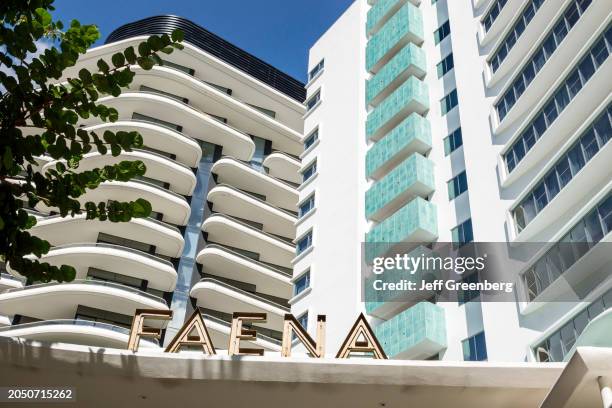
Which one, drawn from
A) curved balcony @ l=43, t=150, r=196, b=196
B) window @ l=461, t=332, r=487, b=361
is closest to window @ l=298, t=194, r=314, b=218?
curved balcony @ l=43, t=150, r=196, b=196

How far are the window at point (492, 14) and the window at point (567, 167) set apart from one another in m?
12.8

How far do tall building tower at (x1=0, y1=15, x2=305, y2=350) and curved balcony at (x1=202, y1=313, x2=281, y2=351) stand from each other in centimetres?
9

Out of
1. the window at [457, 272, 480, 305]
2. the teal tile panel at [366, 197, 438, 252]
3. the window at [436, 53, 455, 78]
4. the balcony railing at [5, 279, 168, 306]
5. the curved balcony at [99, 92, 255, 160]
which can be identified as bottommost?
the window at [457, 272, 480, 305]

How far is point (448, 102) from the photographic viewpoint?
1380 inches

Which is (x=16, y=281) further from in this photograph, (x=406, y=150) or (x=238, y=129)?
(x=406, y=150)

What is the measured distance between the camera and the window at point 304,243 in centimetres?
3875

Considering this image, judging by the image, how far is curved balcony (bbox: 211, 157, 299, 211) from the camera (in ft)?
164

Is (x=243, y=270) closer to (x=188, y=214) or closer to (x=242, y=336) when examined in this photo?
(x=188, y=214)

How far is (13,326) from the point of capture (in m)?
36.0

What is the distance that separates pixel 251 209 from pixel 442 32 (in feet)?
62.8

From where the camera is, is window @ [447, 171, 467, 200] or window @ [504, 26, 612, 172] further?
window @ [447, 171, 467, 200]

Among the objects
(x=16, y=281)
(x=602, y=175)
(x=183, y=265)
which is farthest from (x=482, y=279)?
(x=16, y=281)

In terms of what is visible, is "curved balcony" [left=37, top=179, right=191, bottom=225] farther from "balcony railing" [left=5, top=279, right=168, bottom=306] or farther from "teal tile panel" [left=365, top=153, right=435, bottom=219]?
"teal tile panel" [left=365, top=153, right=435, bottom=219]

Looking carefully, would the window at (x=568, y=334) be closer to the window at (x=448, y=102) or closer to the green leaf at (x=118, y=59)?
the green leaf at (x=118, y=59)
